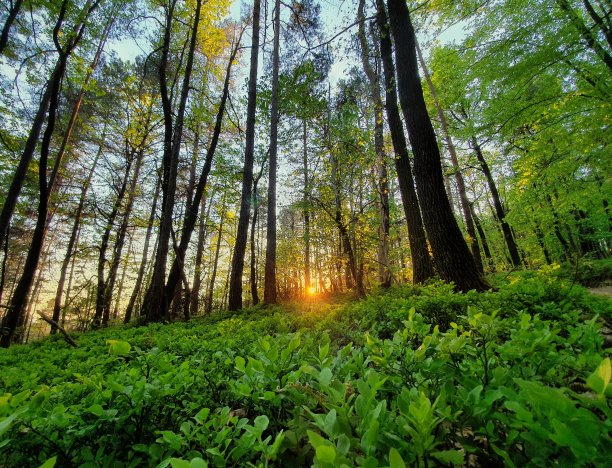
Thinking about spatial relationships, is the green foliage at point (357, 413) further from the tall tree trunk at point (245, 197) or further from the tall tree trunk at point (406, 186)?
the tall tree trunk at point (245, 197)

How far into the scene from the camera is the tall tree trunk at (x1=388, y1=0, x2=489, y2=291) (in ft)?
13.5

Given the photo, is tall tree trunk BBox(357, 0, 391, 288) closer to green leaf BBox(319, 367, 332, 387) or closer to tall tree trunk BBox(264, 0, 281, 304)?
tall tree trunk BBox(264, 0, 281, 304)

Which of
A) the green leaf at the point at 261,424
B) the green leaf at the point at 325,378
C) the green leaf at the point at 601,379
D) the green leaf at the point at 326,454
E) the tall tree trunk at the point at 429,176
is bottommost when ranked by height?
the green leaf at the point at 261,424

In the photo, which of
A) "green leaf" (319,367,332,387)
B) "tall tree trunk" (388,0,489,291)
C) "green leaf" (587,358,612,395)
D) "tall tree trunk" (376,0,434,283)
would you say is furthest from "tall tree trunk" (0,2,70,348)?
"green leaf" (587,358,612,395)

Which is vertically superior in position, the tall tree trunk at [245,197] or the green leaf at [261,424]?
the tall tree trunk at [245,197]

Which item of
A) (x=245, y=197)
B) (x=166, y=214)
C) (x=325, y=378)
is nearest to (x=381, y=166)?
(x=245, y=197)

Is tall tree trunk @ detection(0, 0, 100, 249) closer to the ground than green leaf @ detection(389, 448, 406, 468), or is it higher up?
higher up

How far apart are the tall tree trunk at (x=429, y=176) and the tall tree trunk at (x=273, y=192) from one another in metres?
5.84

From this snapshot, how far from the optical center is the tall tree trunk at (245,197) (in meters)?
8.85

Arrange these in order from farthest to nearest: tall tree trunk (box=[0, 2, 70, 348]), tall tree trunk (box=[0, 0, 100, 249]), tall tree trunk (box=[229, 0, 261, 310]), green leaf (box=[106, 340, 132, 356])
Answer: tall tree trunk (box=[229, 0, 261, 310]), tall tree trunk (box=[0, 0, 100, 249]), tall tree trunk (box=[0, 2, 70, 348]), green leaf (box=[106, 340, 132, 356])

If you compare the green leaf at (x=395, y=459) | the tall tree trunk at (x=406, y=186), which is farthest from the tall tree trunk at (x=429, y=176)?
the green leaf at (x=395, y=459)

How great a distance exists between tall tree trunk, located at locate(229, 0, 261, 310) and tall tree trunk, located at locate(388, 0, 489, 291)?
5.83 meters

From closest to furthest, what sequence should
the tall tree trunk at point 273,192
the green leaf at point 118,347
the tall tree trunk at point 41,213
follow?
the green leaf at point 118,347, the tall tree trunk at point 41,213, the tall tree trunk at point 273,192

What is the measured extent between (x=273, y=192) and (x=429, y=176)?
6598 mm
